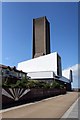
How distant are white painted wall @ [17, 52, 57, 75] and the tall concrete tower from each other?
31.0 m

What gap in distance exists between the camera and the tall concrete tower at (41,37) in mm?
174000

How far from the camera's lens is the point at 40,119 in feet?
44.3

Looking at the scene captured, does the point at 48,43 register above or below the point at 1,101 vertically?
above

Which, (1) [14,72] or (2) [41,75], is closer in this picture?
(1) [14,72]

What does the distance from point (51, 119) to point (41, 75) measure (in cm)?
11233

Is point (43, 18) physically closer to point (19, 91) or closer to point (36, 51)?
point (36, 51)

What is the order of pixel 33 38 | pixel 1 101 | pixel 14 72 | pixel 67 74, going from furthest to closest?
pixel 33 38 → pixel 67 74 → pixel 14 72 → pixel 1 101

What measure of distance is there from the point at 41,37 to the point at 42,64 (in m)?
46.1

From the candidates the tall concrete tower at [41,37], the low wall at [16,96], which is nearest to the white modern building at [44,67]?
the tall concrete tower at [41,37]

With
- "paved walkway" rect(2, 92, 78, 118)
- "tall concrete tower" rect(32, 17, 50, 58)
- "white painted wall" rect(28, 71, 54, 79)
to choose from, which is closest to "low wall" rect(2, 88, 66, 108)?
"paved walkway" rect(2, 92, 78, 118)

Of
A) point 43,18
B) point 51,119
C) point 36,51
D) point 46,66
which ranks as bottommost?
point 51,119

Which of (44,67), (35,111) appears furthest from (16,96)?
(44,67)

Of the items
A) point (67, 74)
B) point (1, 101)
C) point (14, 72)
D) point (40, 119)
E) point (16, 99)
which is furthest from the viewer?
point (67, 74)

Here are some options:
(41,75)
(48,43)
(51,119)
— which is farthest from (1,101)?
(48,43)
